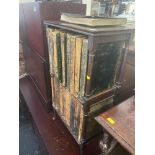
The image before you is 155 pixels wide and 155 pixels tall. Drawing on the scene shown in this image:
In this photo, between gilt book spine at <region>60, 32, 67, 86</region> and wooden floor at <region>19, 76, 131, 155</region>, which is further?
wooden floor at <region>19, 76, 131, 155</region>

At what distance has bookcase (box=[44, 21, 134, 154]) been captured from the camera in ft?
2.37

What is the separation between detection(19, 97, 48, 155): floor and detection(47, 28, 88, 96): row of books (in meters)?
0.67

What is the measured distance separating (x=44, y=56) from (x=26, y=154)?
0.84 meters

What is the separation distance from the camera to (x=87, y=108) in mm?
867

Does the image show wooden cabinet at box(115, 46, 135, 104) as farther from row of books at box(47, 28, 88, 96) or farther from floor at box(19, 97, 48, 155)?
floor at box(19, 97, 48, 155)

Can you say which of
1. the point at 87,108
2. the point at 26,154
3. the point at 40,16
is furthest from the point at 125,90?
the point at 26,154

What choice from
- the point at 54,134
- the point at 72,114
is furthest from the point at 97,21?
the point at 54,134

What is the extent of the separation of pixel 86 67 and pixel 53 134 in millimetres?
786

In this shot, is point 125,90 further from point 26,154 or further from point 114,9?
point 26,154

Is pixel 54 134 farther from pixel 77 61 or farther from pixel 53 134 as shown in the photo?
pixel 77 61

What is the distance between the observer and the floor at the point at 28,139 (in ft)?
4.25

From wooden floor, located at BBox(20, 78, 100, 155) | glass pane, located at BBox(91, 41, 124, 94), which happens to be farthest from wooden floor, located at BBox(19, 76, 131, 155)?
glass pane, located at BBox(91, 41, 124, 94)
